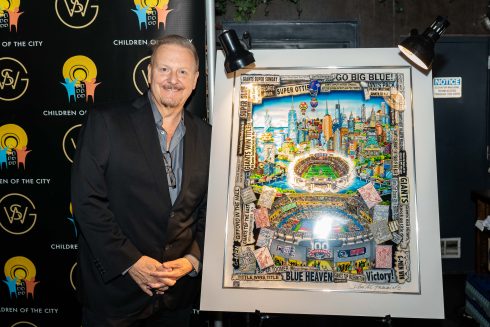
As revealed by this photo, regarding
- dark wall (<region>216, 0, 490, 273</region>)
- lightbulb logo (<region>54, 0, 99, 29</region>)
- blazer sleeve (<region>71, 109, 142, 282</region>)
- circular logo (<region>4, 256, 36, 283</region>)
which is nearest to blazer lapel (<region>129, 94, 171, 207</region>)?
blazer sleeve (<region>71, 109, 142, 282</region>)

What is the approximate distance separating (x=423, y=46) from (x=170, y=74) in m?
1.01

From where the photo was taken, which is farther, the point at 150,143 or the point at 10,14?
the point at 10,14

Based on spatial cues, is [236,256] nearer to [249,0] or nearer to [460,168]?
[249,0]

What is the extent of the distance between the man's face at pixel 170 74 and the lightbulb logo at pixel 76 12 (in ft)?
2.12

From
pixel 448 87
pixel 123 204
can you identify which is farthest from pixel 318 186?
pixel 448 87

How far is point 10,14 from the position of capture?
94.0 inches

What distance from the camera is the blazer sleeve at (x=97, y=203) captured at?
1816 millimetres

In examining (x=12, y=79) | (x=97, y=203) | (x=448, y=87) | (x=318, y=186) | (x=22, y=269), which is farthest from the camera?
(x=448, y=87)

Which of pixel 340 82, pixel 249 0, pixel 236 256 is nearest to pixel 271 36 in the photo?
pixel 249 0

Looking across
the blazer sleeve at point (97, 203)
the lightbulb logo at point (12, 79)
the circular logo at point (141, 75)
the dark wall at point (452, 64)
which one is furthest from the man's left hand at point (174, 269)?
the dark wall at point (452, 64)

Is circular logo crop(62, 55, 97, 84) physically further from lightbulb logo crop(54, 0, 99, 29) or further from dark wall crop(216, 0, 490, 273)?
dark wall crop(216, 0, 490, 273)

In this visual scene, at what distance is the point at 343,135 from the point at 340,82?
223mm

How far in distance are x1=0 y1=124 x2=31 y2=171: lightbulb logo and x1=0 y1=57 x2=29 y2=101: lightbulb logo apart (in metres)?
0.16

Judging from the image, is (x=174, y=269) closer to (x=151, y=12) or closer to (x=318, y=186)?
(x=318, y=186)
